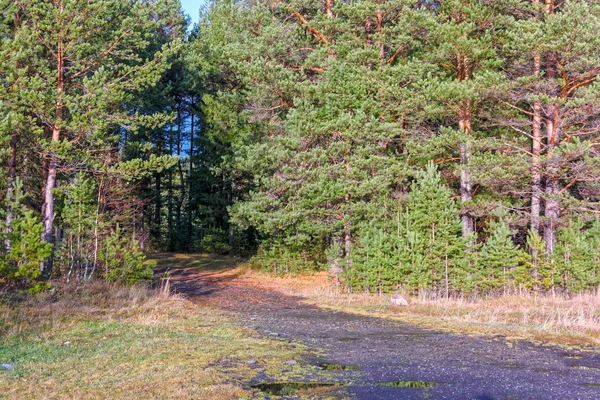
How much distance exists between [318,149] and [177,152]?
20.4 metres

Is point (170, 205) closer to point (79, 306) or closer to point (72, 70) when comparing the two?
point (72, 70)

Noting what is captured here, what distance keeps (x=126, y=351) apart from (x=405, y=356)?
4.25 m

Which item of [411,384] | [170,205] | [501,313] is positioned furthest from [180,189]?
[411,384]

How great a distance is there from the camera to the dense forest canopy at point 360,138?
1506cm

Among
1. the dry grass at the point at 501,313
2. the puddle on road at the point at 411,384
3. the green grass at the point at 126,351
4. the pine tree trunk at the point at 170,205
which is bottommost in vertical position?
the green grass at the point at 126,351

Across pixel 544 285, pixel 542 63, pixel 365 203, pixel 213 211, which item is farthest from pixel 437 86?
pixel 213 211

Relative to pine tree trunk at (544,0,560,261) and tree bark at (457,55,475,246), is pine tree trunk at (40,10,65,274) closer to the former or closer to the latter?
tree bark at (457,55,475,246)

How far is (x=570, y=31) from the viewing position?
15.4 m

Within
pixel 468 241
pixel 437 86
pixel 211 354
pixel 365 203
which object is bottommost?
pixel 211 354

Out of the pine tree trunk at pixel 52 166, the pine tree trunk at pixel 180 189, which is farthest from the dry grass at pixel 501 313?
the pine tree trunk at pixel 180 189

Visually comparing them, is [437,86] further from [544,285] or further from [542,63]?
[544,285]

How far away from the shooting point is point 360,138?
19.5m

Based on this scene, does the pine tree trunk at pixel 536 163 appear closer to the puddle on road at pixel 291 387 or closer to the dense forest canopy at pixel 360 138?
the dense forest canopy at pixel 360 138

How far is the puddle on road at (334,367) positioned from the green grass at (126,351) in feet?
1.12
